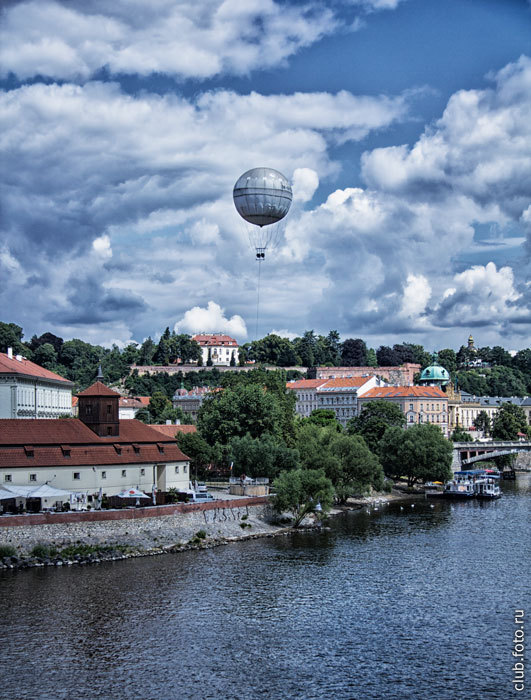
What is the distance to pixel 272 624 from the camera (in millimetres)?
33938

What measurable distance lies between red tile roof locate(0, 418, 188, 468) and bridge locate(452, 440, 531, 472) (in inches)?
2203

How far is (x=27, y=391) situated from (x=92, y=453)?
1873 cm

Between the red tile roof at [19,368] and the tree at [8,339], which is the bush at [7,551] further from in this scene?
the tree at [8,339]

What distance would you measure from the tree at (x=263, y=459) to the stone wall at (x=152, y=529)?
7.42 m

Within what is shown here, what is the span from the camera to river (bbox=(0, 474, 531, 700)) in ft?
91.6

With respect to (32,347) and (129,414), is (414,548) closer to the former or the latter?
(129,414)

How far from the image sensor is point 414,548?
4991 centimetres

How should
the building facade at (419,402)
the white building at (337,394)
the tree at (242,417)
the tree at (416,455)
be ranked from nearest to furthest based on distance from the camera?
the tree at (242,417), the tree at (416,455), the building facade at (419,402), the white building at (337,394)

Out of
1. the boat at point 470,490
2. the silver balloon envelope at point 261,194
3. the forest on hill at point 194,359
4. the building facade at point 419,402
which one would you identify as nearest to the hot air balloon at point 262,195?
the silver balloon envelope at point 261,194

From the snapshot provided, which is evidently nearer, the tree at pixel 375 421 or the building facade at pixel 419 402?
the tree at pixel 375 421

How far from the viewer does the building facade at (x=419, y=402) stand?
123938 mm

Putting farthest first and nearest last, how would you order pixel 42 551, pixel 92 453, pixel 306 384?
pixel 306 384
pixel 92 453
pixel 42 551

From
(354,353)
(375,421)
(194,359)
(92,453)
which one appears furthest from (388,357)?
(92,453)

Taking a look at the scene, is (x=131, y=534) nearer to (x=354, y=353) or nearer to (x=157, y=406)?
(x=157, y=406)
